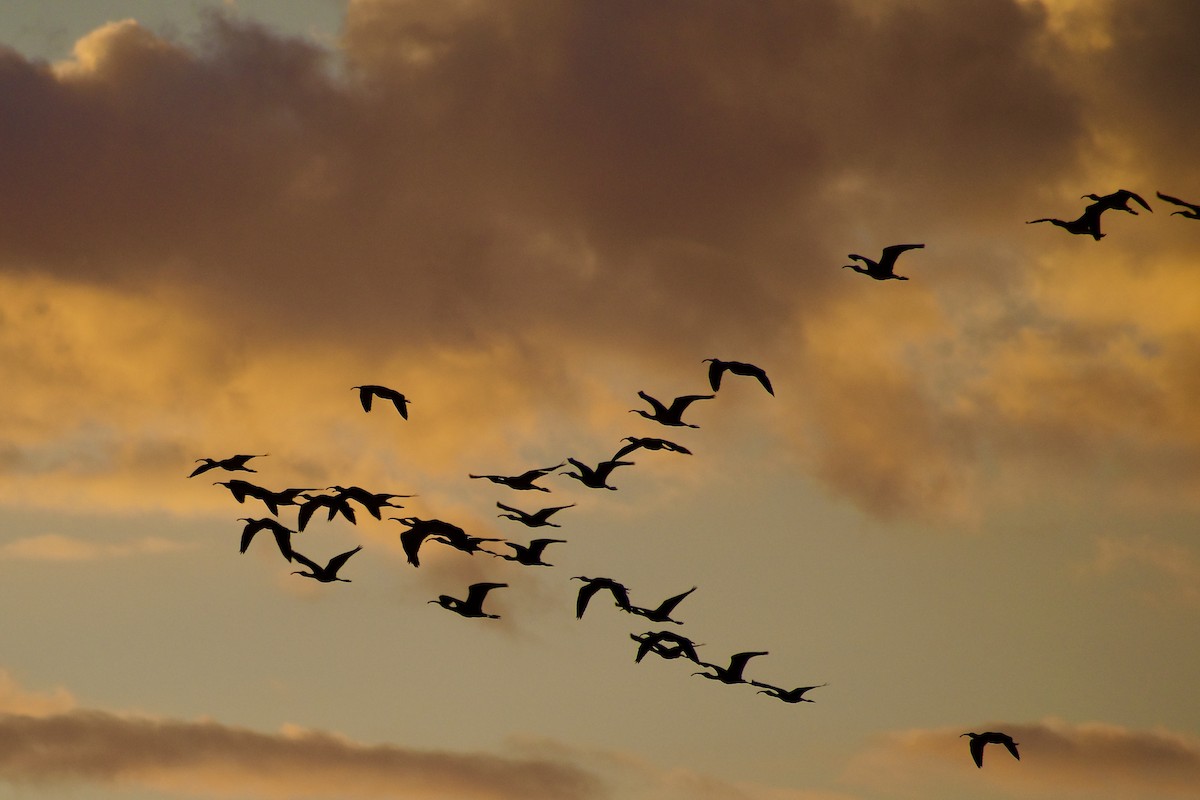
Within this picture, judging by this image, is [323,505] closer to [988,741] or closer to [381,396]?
[381,396]

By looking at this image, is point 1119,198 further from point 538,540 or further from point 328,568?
point 328,568

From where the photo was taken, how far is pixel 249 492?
7438cm

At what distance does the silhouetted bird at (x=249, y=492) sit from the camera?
2896 inches

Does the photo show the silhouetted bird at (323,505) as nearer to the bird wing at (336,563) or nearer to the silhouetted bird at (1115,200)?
the bird wing at (336,563)

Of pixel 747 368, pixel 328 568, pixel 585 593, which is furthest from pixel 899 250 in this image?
pixel 328 568

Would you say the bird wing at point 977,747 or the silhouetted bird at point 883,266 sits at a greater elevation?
the silhouetted bird at point 883,266

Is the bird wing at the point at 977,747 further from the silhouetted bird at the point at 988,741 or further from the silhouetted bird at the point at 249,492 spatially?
the silhouetted bird at the point at 249,492

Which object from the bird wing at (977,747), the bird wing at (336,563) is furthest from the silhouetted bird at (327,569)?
the bird wing at (977,747)

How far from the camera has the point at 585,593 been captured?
69.4 meters

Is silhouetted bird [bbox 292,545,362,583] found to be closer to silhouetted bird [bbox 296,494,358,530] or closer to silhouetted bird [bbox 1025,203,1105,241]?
silhouetted bird [bbox 296,494,358,530]

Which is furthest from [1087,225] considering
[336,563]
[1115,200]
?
[336,563]

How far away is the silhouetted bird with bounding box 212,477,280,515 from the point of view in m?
73.6

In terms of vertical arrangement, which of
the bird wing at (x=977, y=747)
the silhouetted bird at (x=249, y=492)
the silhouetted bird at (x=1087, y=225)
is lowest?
the bird wing at (x=977, y=747)

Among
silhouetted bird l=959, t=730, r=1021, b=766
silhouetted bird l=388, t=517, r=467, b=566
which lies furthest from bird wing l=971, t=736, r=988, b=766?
silhouetted bird l=388, t=517, r=467, b=566
